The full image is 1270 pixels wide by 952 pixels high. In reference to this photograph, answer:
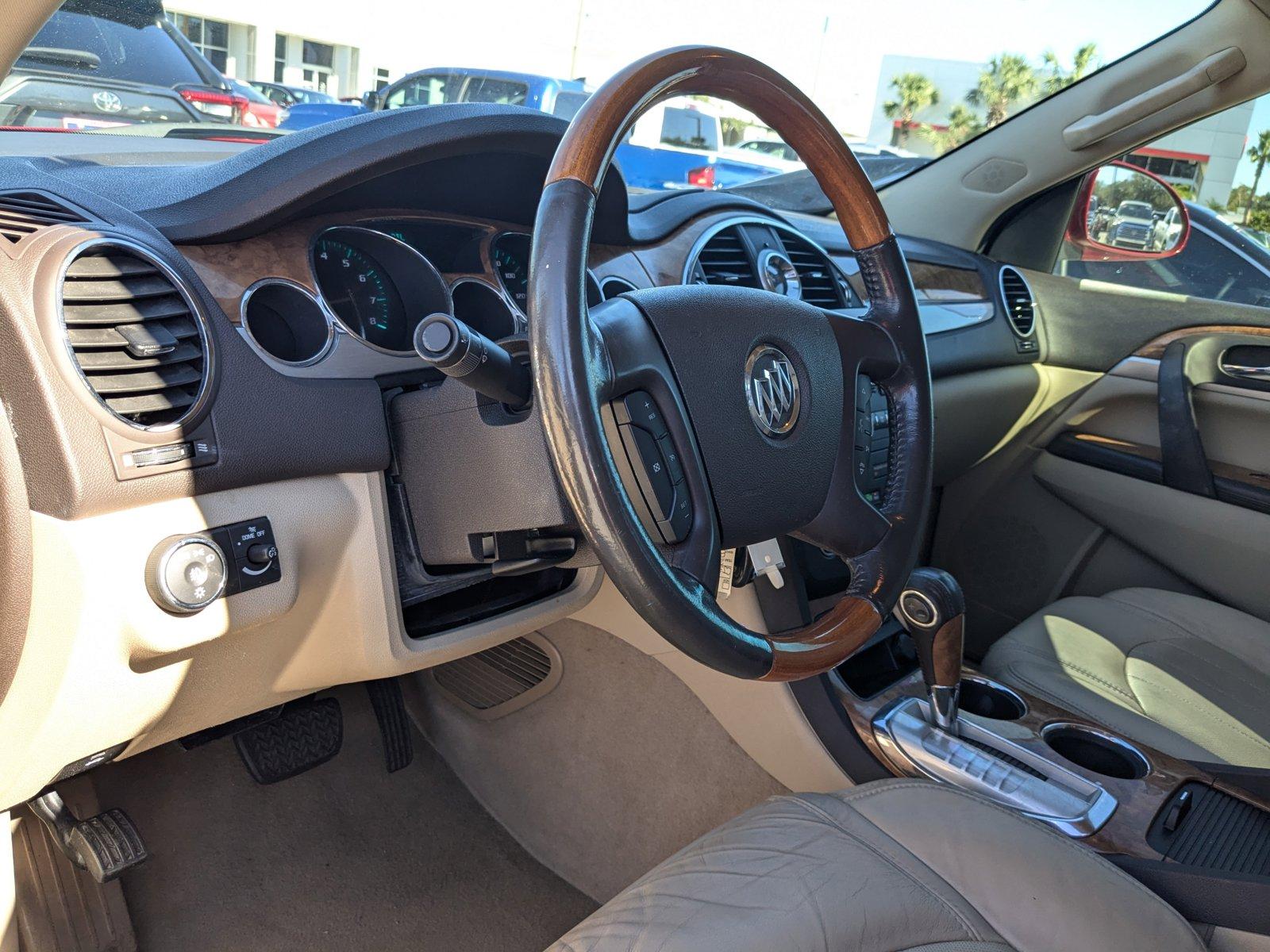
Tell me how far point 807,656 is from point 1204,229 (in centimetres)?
191

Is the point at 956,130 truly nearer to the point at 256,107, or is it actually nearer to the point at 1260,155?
the point at 1260,155

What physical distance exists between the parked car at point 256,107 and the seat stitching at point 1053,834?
1638 millimetres

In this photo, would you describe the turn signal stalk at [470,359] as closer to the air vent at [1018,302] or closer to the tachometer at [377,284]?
the tachometer at [377,284]

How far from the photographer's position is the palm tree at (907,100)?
3.12m

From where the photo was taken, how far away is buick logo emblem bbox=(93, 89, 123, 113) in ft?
5.17

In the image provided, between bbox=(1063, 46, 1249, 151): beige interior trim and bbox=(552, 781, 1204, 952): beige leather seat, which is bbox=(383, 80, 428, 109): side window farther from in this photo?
bbox=(552, 781, 1204, 952): beige leather seat

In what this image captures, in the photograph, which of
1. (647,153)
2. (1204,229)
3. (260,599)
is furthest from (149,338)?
(647,153)

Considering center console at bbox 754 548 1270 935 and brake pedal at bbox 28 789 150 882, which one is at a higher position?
center console at bbox 754 548 1270 935

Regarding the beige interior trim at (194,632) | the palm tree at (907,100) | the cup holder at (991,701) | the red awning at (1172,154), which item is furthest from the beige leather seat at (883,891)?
the palm tree at (907,100)

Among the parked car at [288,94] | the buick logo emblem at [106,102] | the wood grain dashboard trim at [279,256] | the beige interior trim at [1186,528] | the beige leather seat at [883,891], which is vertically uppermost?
the parked car at [288,94]

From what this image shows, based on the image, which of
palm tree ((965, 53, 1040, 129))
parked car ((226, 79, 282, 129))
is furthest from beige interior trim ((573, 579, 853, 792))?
palm tree ((965, 53, 1040, 129))

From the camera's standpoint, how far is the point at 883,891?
1038mm

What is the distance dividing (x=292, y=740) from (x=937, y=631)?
1.16 meters

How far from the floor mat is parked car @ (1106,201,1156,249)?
1937mm
